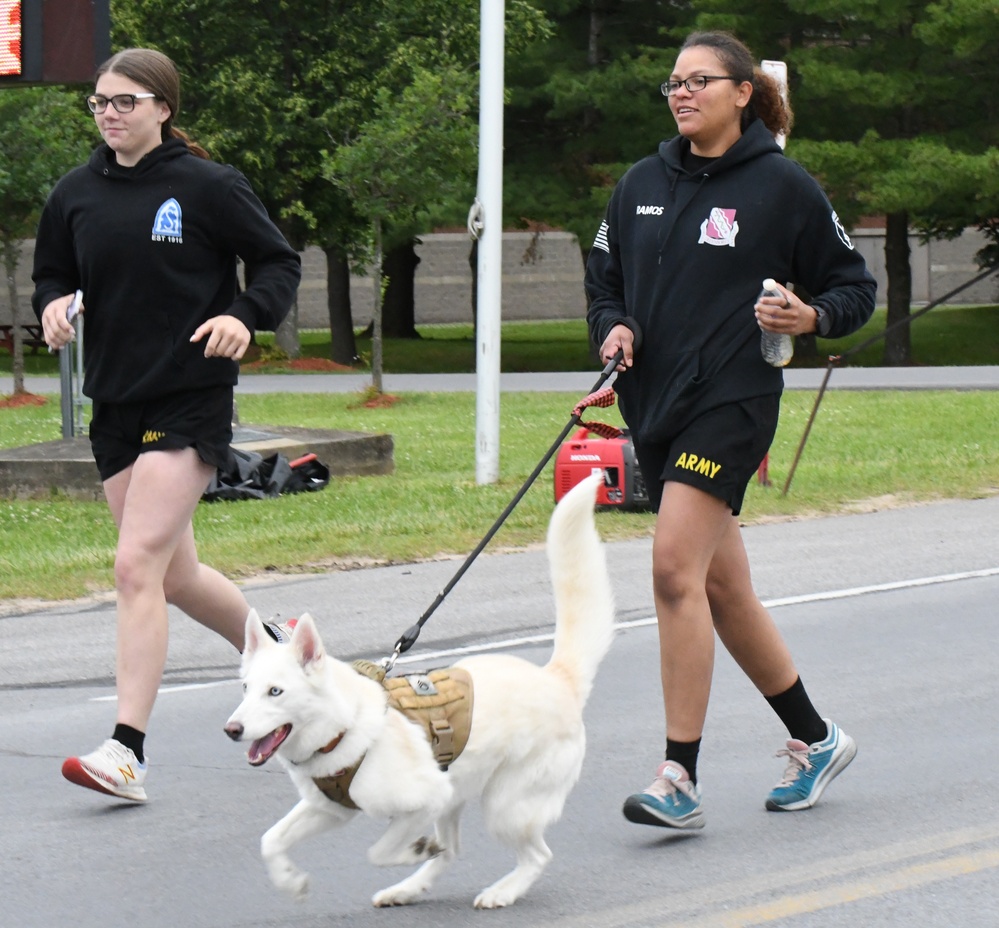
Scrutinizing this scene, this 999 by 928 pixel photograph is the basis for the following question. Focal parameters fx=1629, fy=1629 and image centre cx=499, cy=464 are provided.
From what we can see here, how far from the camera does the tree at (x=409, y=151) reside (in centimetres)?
2220

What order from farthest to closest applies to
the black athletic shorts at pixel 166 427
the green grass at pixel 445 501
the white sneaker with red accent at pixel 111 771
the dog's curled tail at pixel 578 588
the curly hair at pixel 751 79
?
the green grass at pixel 445 501 → the black athletic shorts at pixel 166 427 → the white sneaker with red accent at pixel 111 771 → the curly hair at pixel 751 79 → the dog's curled tail at pixel 578 588

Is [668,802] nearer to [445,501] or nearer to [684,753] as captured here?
[684,753]

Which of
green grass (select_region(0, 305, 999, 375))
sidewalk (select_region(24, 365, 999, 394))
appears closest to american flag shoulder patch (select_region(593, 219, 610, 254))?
sidewalk (select_region(24, 365, 999, 394))

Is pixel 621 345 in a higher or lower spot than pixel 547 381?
higher

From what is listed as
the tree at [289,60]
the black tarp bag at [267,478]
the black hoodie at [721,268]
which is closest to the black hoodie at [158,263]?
the black hoodie at [721,268]

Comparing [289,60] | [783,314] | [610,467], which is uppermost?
[289,60]

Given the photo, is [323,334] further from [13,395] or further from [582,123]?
[13,395]

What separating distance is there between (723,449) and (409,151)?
18.2 metres

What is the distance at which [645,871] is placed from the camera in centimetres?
441

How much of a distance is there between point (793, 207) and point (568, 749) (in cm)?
164

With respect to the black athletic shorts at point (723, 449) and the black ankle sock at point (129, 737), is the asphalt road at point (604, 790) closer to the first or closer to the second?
the black ankle sock at point (129, 737)

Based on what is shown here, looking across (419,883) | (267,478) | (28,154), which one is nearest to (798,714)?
(419,883)

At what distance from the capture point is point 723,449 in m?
4.49

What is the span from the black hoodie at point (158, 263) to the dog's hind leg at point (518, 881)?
1.84 meters
